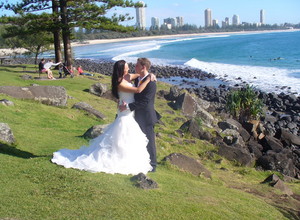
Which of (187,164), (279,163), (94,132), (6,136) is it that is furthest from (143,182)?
(279,163)

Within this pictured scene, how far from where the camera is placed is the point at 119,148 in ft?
21.6

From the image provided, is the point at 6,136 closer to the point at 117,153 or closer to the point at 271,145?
the point at 117,153

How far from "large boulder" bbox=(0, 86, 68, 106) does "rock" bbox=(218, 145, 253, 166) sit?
19.4ft

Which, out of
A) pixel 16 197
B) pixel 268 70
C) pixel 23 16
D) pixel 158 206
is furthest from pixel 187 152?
pixel 268 70

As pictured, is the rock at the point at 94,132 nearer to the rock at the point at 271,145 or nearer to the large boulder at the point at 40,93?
the large boulder at the point at 40,93

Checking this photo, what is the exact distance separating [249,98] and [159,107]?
4.29 metres

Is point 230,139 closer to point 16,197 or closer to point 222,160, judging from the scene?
point 222,160

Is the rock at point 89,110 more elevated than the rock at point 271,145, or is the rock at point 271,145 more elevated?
the rock at point 89,110

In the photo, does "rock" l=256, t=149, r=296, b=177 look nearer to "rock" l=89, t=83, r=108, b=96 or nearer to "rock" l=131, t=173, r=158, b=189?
"rock" l=131, t=173, r=158, b=189

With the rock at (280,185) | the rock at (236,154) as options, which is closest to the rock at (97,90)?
the rock at (236,154)

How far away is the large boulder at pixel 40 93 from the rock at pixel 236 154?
19.4 feet

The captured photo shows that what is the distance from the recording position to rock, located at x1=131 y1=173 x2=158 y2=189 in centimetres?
595

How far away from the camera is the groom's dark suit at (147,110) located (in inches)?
263

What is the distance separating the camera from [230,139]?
12.8m
